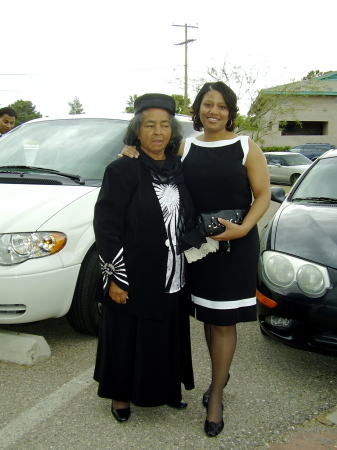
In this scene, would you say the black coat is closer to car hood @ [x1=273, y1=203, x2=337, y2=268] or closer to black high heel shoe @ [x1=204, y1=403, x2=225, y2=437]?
black high heel shoe @ [x1=204, y1=403, x2=225, y2=437]

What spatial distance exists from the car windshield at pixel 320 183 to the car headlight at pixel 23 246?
206 cm

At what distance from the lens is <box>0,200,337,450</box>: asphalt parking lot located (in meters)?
2.53

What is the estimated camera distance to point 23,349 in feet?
11.1

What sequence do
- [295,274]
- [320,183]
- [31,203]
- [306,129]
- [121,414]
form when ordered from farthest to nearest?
[306,129], [320,183], [31,203], [295,274], [121,414]

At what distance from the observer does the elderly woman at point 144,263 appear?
2498 mm

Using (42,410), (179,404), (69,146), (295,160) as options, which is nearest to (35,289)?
(42,410)

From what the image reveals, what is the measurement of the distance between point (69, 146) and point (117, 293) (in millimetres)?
2093

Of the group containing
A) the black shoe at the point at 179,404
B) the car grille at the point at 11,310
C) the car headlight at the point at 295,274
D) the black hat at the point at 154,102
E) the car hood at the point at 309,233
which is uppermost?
the black hat at the point at 154,102

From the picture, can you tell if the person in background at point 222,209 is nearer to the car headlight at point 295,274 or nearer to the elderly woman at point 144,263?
the elderly woman at point 144,263

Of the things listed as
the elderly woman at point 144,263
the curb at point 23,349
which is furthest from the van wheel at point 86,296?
the elderly woman at point 144,263

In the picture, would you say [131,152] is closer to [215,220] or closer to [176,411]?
[215,220]

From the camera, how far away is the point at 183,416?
2764 millimetres

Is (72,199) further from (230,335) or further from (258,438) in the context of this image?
(258,438)

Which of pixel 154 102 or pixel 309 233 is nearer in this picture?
pixel 154 102
